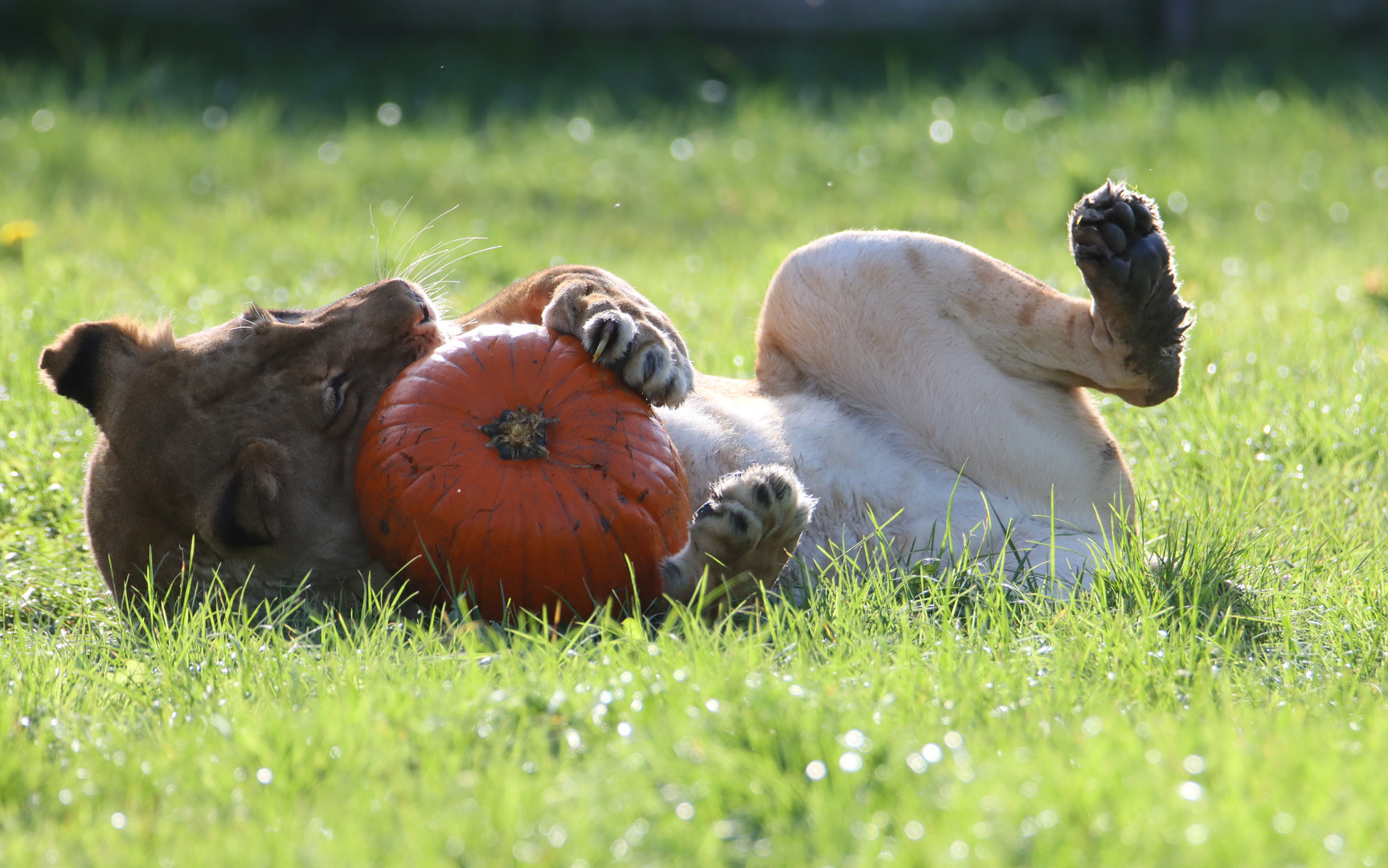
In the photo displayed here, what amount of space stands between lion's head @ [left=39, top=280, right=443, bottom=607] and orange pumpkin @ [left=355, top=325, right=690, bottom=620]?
17 cm

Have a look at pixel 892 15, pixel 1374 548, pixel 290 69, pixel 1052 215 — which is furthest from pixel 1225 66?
pixel 1374 548

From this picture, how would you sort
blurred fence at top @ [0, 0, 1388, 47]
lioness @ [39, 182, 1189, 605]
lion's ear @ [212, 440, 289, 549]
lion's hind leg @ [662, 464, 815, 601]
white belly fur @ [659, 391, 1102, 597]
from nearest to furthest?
lion's hind leg @ [662, 464, 815, 601], lion's ear @ [212, 440, 289, 549], lioness @ [39, 182, 1189, 605], white belly fur @ [659, 391, 1102, 597], blurred fence at top @ [0, 0, 1388, 47]

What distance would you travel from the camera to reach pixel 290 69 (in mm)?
11773

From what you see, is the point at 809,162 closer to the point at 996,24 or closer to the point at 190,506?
the point at 996,24

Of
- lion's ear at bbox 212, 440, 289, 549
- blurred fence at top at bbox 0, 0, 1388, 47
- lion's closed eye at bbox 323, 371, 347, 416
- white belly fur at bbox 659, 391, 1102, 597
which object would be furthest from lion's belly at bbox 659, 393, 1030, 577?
blurred fence at top at bbox 0, 0, 1388, 47

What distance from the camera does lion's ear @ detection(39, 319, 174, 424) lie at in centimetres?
335

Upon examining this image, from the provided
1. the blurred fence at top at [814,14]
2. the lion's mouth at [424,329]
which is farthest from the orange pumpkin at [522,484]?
the blurred fence at top at [814,14]

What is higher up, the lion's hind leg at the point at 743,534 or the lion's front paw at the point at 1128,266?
the lion's front paw at the point at 1128,266

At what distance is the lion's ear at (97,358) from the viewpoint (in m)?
3.35

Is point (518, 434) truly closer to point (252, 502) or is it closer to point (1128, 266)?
point (252, 502)

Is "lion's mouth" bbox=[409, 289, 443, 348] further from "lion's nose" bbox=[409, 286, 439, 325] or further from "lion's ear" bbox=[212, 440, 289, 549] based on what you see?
"lion's ear" bbox=[212, 440, 289, 549]

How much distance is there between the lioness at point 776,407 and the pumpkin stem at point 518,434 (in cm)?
24

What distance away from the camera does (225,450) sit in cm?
321

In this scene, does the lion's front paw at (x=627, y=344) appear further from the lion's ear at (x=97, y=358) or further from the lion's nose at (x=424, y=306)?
the lion's ear at (x=97, y=358)
